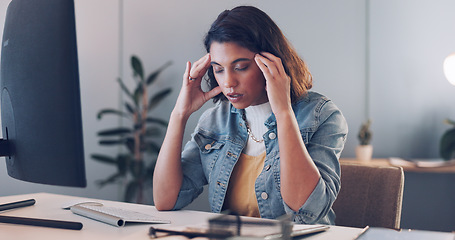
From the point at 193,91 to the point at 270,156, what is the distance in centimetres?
39

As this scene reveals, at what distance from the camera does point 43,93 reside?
960 mm

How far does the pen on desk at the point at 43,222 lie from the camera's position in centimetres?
107

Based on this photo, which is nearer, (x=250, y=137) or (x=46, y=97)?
(x=46, y=97)

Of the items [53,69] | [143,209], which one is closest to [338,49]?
[143,209]

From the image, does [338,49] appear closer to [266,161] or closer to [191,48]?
[191,48]

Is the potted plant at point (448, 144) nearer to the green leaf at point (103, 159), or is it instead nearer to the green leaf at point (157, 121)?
the green leaf at point (157, 121)

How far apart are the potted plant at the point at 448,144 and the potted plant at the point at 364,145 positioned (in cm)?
49

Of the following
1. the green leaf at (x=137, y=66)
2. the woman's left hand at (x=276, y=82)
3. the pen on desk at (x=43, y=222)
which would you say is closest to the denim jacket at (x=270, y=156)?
the woman's left hand at (x=276, y=82)

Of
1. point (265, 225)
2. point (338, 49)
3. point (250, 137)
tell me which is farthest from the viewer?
point (338, 49)

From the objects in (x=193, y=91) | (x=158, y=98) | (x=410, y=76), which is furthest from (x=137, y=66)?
(x=410, y=76)

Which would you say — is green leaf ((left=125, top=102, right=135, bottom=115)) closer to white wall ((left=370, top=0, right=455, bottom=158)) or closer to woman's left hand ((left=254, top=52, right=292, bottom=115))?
white wall ((left=370, top=0, right=455, bottom=158))

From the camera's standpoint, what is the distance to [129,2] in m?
3.73

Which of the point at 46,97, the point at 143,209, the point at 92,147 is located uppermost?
the point at 46,97

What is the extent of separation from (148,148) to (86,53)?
95 cm
